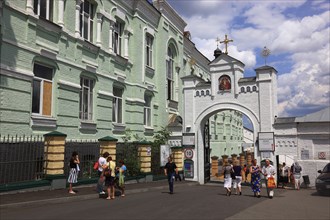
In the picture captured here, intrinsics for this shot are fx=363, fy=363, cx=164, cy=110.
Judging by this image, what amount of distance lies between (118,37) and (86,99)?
18.9 ft

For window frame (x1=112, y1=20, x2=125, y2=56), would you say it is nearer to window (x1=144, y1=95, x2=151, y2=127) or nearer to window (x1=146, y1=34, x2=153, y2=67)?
window (x1=146, y1=34, x2=153, y2=67)

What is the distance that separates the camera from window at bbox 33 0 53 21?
16.5 meters

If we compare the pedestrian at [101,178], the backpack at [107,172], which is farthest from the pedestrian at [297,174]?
the backpack at [107,172]

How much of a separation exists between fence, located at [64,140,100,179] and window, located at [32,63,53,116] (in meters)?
1.93

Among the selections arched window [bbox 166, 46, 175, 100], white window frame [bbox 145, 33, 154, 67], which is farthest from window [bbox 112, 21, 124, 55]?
arched window [bbox 166, 46, 175, 100]

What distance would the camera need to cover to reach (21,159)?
14.2 m

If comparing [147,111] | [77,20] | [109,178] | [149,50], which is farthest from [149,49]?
[109,178]

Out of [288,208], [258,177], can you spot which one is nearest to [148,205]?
[288,208]

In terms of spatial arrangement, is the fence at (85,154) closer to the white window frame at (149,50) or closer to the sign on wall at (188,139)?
the sign on wall at (188,139)

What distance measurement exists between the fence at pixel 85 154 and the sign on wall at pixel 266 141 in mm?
9192

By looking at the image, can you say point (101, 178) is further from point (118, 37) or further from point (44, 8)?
point (118, 37)

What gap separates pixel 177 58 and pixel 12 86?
63.6ft

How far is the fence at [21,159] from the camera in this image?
1337cm

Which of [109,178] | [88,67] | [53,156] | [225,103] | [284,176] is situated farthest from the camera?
[225,103]
